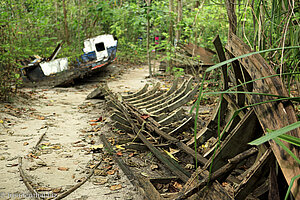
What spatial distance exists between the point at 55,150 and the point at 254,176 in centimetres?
297

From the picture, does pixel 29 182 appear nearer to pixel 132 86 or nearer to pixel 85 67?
pixel 132 86

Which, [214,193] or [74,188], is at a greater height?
[214,193]

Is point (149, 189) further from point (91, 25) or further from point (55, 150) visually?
point (91, 25)

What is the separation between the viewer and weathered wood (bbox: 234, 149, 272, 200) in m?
1.41

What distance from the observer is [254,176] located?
1503 mm

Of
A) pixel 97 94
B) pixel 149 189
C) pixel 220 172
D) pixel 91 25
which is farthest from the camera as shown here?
pixel 91 25

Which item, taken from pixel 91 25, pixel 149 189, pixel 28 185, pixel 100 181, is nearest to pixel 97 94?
pixel 100 181

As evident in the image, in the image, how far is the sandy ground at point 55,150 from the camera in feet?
8.83

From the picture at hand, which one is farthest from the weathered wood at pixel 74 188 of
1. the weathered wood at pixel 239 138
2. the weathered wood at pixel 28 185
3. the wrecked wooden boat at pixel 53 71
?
the wrecked wooden boat at pixel 53 71

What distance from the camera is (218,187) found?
164 cm

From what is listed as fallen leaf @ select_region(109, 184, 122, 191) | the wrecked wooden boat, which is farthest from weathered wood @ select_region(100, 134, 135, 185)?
the wrecked wooden boat

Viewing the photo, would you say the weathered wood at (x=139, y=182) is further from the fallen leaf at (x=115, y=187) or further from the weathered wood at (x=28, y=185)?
the weathered wood at (x=28, y=185)

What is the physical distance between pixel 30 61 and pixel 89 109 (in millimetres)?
5483

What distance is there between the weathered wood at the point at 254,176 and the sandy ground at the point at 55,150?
125cm
